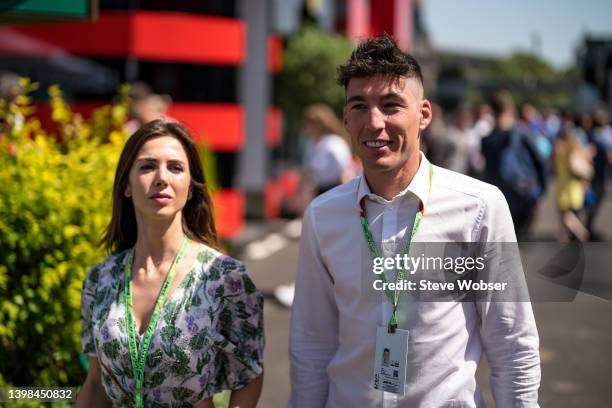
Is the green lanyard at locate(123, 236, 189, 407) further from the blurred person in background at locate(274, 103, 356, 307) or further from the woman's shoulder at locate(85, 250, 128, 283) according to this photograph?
the blurred person in background at locate(274, 103, 356, 307)

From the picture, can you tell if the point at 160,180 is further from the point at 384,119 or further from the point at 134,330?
the point at 384,119

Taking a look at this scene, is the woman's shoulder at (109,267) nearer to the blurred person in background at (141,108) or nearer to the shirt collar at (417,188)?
the shirt collar at (417,188)

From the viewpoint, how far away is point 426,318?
2443mm

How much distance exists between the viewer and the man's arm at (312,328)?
103 inches

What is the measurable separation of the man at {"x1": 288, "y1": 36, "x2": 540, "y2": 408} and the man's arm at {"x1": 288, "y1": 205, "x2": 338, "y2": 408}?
0.16ft

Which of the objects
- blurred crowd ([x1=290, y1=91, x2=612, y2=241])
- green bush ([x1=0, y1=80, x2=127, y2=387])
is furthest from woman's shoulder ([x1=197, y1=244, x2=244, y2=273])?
blurred crowd ([x1=290, y1=91, x2=612, y2=241])

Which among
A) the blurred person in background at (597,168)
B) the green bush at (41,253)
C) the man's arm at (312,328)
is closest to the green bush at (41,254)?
the green bush at (41,253)

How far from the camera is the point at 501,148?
30.3 ft

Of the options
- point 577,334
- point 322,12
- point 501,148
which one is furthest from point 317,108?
point 322,12

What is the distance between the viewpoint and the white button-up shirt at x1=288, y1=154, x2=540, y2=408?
2445 millimetres

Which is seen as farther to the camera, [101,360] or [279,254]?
[279,254]

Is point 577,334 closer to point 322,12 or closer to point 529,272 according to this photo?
point 529,272

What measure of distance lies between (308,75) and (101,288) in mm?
18200

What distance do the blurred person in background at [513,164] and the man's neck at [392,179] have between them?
6.84m
